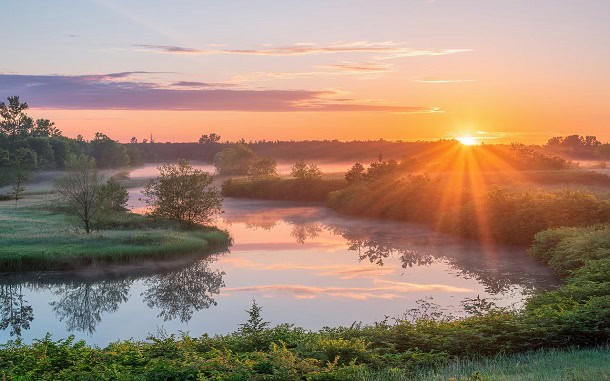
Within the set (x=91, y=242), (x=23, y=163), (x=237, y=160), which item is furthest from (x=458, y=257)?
(x=237, y=160)

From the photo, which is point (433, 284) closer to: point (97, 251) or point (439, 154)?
point (97, 251)

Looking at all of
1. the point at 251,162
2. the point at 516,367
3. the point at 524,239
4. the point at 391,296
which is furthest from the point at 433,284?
the point at 251,162

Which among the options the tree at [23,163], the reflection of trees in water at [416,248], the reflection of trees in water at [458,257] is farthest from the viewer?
the tree at [23,163]

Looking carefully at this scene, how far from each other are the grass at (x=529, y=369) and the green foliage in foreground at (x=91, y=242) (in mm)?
27309

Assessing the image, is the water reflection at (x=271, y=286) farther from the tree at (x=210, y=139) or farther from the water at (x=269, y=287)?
the tree at (x=210, y=139)

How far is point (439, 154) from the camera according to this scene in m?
104

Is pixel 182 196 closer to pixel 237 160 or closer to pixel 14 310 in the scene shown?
pixel 14 310

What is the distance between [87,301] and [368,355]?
787 inches

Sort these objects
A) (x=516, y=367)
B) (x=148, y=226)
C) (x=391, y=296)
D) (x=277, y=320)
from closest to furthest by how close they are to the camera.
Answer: (x=516, y=367)
(x=277, y=320)
(x=391, y=296)
(x=148, y=226)

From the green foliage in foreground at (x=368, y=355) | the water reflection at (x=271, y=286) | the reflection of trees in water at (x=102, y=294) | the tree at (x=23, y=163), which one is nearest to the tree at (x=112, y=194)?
the water reflection at (x=271, y=286)

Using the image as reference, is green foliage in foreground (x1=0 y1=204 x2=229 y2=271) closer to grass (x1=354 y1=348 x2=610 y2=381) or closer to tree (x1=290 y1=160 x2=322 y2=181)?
grass (x1=354 y1=348 x2=610 y2=381)

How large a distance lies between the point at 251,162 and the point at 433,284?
86.3 meters

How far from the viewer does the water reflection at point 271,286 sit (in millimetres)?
25672

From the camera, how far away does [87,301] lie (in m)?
29.3
